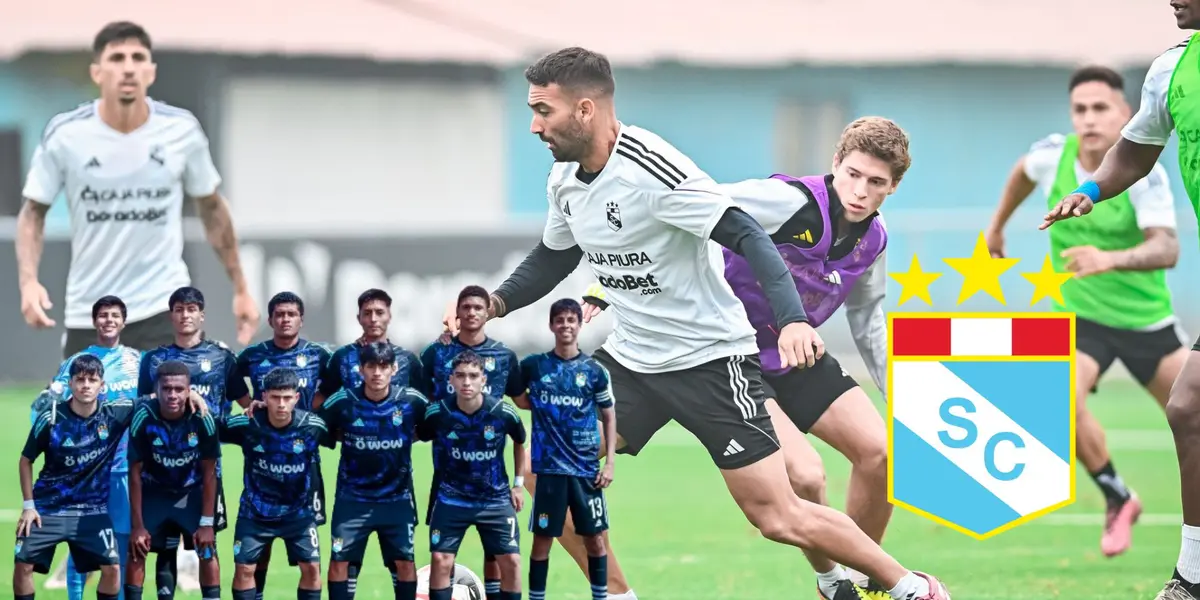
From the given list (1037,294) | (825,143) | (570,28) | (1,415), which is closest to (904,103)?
(825,143)

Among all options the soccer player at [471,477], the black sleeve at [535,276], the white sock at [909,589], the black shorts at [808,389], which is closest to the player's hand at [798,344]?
the white sock at [909,589]

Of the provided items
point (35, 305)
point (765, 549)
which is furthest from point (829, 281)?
point (35, 305)

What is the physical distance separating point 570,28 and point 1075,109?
60.0 ft

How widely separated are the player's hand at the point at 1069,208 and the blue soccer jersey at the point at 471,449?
2182mm

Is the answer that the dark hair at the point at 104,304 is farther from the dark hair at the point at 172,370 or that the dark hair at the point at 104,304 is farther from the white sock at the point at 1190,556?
the white sock at the point at 1190,556

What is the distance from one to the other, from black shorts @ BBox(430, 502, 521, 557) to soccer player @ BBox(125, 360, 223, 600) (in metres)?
0.84

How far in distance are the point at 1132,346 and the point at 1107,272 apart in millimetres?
614

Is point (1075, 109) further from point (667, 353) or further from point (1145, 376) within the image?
point (667, 353)

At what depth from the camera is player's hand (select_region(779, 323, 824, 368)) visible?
5.90m

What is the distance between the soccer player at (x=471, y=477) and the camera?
22.2 feet

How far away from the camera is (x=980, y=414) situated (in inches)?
330

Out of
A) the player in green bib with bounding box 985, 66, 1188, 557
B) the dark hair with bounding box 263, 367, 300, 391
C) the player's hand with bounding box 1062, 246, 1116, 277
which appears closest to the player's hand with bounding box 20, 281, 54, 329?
the dark hair with bounding box 263, 367, 300, 391

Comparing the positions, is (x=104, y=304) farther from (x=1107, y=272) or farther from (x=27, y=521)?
(x=1107, y=272)

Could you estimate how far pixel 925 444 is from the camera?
834 centimetres
